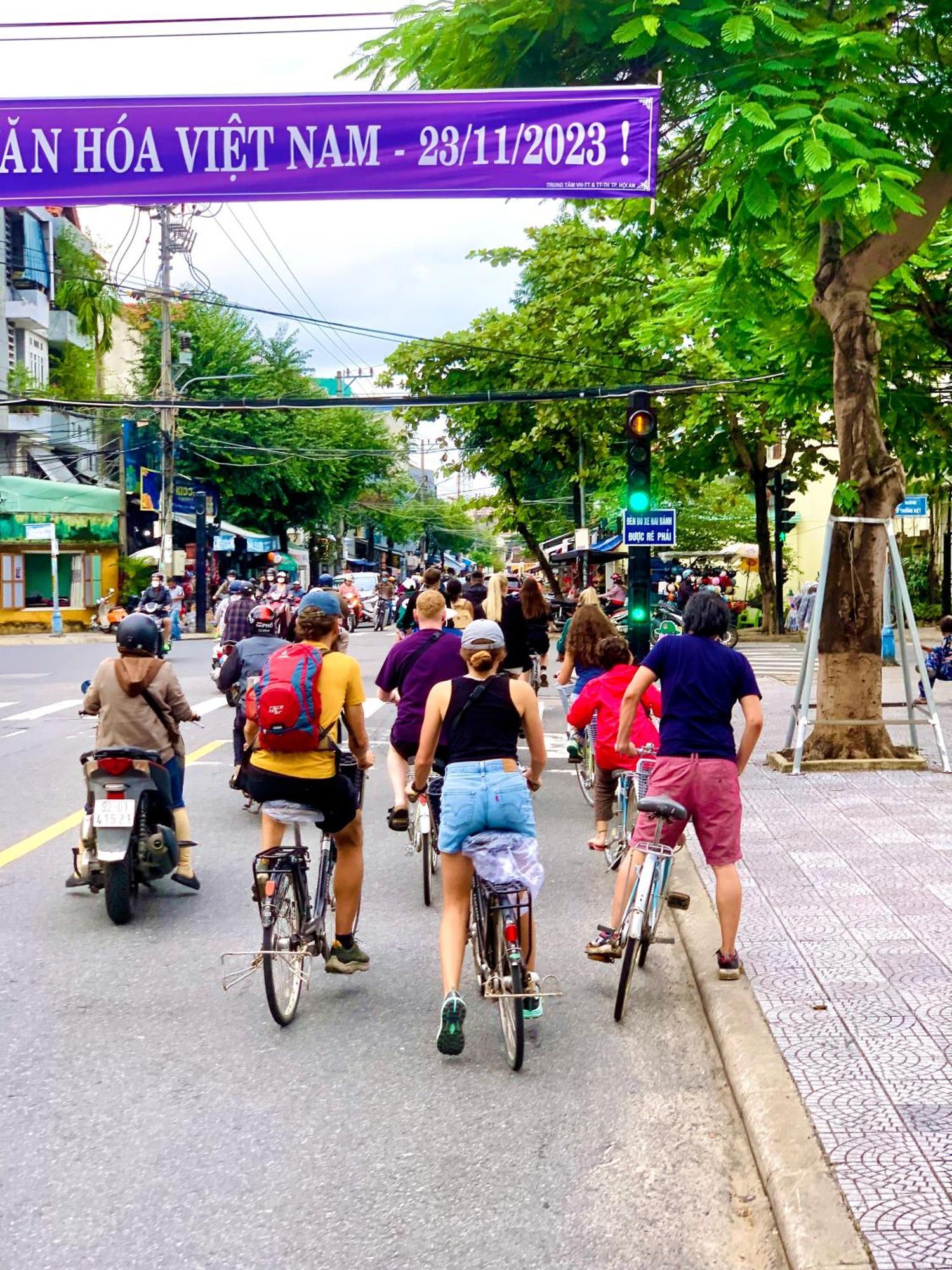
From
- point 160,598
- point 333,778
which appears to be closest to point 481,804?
point 333,778

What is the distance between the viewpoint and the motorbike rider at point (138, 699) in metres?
7.88

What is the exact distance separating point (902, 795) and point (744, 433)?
2284cm

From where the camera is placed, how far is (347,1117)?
192 inches

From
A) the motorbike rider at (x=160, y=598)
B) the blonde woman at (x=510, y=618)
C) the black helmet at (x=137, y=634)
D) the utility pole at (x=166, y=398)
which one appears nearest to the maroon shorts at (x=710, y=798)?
the black helmet at (x=137, y=634)

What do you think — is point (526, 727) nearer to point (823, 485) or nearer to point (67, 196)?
point (67, 196)

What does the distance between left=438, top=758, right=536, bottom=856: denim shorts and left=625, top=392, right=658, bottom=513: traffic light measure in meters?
8.73

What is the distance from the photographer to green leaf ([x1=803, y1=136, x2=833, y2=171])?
849cm

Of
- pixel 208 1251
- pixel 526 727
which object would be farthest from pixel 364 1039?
pixel 208 1251

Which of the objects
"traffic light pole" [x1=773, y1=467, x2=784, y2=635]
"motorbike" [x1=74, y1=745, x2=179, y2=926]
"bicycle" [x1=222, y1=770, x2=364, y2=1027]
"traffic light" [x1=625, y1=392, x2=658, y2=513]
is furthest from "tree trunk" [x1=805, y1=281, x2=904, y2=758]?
"traffic light pole" [x1=773, y1=467, x2=784, y2=635]

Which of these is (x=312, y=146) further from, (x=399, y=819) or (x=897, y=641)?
(x=897, y=641)

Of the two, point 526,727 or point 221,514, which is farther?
point 221,514

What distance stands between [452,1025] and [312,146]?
5.70 metres

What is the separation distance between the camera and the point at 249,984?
6.52m

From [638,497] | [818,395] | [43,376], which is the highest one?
[43,376]
